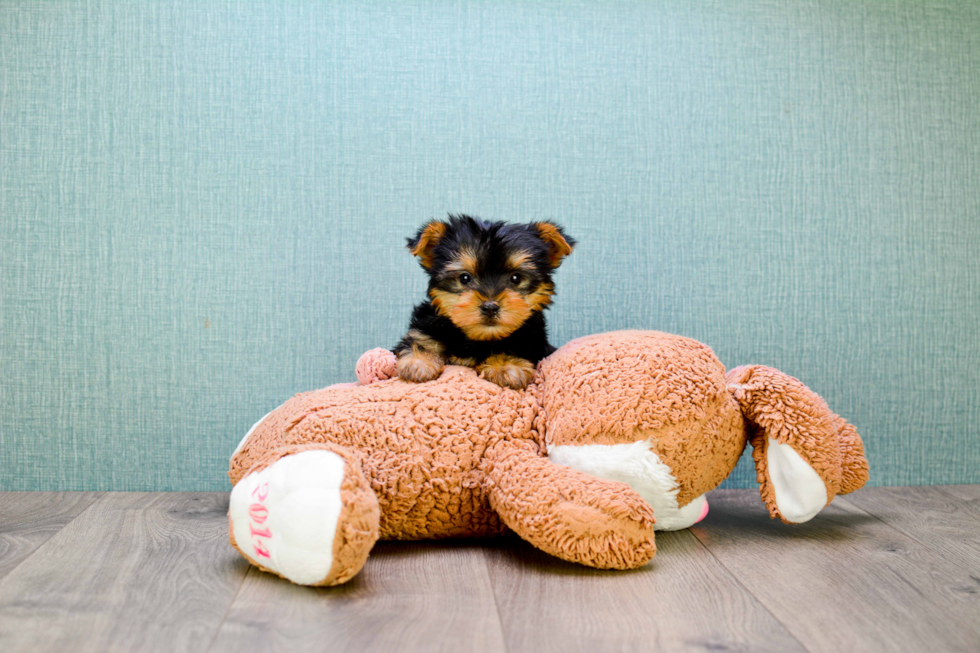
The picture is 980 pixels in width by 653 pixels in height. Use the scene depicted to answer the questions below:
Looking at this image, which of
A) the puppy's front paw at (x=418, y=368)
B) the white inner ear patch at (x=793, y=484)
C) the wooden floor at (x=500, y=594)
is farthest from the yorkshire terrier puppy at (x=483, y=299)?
the white inner ear patch at (x=793, y=484)

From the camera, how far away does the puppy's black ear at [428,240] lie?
65.8 inches

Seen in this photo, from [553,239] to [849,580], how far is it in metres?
0.94

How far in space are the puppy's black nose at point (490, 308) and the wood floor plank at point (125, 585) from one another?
72 cm

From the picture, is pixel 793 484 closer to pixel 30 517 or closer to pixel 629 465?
pixel 629 465

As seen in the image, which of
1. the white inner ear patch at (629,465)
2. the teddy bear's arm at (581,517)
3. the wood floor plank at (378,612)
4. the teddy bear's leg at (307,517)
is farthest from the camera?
the white inner ear patch at (629,465)

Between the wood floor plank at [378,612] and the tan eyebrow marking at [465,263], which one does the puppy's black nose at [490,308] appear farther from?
the wood floor plank at [378,612]

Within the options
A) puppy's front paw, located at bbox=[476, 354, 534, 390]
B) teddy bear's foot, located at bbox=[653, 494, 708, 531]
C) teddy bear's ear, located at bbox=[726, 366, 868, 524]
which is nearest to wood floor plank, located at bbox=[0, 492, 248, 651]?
puppy's front paw, located at bbox=[476, 354, 534, 390]

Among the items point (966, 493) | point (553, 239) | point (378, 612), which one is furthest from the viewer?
point (966, 493)

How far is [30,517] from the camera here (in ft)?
5.98

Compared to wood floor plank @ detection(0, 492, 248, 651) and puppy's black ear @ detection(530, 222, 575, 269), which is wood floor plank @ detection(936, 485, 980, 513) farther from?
wood floor plank @ detection(0, 492, 248, 651)

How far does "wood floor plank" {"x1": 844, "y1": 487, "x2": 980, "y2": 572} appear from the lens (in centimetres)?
160

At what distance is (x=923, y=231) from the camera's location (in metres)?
2.25

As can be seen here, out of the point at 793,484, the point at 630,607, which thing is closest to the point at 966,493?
the point at 793,484

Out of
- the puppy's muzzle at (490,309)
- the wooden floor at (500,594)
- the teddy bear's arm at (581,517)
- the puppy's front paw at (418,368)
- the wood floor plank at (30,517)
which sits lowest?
the wood floor plank at (30,517)
